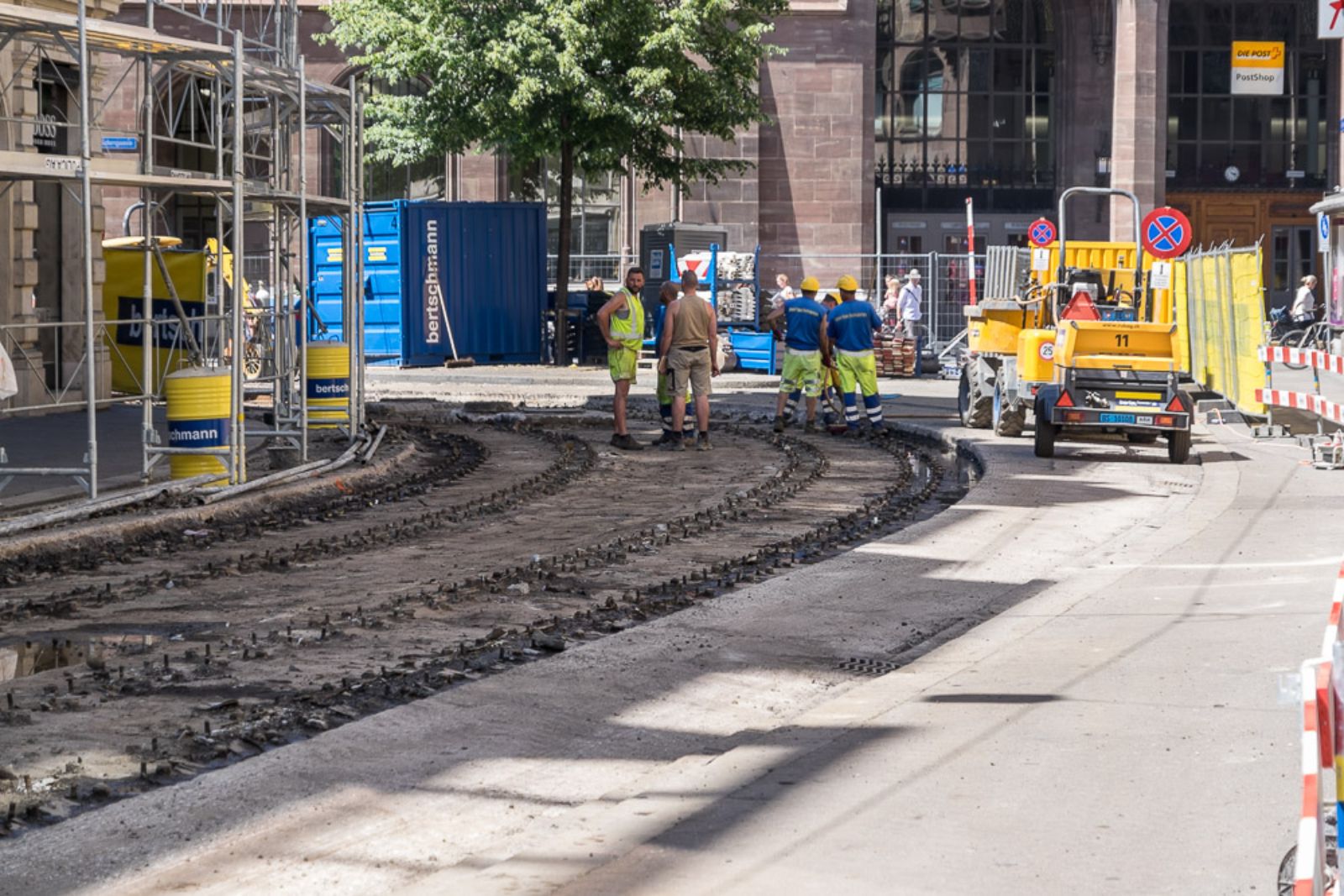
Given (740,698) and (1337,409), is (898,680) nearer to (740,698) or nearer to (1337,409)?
(740,698)

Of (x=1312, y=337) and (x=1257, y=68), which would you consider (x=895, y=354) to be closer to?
(x=1312, y=337)

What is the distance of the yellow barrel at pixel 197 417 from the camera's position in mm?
15297

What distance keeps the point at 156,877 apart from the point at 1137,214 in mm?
15913

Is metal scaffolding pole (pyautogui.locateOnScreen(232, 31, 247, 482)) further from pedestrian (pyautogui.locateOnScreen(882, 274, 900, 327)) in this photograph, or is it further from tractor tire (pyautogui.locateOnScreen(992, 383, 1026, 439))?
pedestrian (pyautogui.locateOnScreen(882, 274, 900, 327))

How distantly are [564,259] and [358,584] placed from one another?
22.8 metres

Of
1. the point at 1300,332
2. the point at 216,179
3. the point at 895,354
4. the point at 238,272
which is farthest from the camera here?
the point at 1300,332

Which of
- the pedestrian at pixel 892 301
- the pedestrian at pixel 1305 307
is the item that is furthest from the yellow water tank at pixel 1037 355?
the pedestrian at pixel 1305 307

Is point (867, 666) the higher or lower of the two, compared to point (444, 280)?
lower

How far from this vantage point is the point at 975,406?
2159 cm

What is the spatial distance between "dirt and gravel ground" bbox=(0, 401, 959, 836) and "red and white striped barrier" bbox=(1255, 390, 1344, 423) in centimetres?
284

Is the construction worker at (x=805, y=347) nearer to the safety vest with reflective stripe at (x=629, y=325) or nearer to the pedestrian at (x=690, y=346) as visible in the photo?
the pedestrian at (x=690, y=346)

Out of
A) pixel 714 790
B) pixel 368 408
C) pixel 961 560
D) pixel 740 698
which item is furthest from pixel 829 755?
pixel 368 408

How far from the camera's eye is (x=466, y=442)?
68.3 feet

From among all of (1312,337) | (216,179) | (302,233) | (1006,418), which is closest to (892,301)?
(1312,337)
